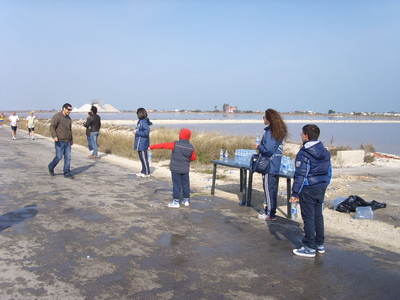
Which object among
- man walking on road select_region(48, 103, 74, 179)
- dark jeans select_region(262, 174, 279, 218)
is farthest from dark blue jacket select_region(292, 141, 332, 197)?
man walking on road select_region(48, 103, 74, 179)

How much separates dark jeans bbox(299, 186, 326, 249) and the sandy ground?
120 cm

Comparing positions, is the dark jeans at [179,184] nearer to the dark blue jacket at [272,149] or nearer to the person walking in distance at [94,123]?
the dark blue jacket at [272,149]

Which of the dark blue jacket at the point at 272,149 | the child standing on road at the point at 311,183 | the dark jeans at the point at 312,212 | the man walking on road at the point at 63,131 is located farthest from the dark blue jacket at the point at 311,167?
the man walking on road at the point at 63,131

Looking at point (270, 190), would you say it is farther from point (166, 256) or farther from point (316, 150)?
point (166, 256)

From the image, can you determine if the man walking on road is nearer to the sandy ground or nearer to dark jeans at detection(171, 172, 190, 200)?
the sandy ground

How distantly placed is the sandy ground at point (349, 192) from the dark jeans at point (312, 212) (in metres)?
1.20

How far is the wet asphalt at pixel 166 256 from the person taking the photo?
4281 millimetres

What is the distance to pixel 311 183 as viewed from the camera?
532 centimetres

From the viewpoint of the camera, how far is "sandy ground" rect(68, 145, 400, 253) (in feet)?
22.0

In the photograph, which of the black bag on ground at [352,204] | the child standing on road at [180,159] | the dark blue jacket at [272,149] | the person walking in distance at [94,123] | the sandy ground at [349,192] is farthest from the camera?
the person walking in distance at [94,123]

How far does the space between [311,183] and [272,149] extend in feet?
5.60

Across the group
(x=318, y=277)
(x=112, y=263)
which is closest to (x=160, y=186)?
(x=112, y=263)

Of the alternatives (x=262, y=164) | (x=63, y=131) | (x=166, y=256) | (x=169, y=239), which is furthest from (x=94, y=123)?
(x=166, y=256)

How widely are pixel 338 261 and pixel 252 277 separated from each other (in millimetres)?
1381
